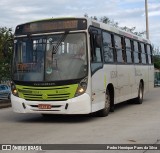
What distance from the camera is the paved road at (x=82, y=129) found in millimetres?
9604

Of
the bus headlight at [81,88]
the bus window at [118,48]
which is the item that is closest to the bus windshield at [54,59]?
the bus headlight at [81,88]

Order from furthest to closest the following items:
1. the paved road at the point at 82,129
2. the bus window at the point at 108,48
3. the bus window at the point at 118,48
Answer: the bus window at the point at 118,48
the bus window at the point at 108,48
the paved road at the point at 82,129

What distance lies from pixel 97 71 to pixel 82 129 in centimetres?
237

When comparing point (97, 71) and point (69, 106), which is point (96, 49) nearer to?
point (97, 71)

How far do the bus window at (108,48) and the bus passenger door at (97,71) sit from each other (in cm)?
55

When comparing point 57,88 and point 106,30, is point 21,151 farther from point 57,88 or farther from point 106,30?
point 106,30

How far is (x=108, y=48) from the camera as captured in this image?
14570 mm

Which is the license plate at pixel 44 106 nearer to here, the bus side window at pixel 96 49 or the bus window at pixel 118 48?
the bus side window at pixel 96 49

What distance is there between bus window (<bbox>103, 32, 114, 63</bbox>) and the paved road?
191 centimetres

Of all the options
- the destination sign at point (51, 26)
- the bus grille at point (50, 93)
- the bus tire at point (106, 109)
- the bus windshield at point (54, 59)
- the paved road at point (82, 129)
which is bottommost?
the paved road at point (82, 129)

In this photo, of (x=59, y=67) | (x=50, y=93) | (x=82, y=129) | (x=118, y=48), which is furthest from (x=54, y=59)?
(x=118, y=48)

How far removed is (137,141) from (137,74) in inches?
378

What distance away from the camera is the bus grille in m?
12.3

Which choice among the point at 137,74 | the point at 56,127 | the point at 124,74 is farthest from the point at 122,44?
the point at 56,127
